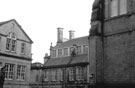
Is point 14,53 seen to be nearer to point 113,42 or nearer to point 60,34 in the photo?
point 113,42


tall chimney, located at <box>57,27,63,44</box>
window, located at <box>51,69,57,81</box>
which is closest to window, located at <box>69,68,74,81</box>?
window, located at <box>51,69,57,81</box>

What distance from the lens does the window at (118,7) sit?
20.1 m

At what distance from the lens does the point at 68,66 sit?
42781 mm

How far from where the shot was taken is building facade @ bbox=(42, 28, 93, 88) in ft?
131

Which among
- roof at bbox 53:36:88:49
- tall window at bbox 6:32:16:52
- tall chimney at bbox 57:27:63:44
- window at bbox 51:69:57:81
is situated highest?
tall chimney at bbox 57:27:63:44

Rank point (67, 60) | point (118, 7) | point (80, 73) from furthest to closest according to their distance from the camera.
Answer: point (67, 60), point (80, 73), point (118, 7)

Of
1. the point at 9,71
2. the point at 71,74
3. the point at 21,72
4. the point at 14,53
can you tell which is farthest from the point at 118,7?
the point at 71,74

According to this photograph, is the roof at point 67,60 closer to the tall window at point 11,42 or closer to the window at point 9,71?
the tall window at point 11,42

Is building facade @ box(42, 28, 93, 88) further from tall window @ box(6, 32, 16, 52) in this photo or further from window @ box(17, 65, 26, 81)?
tall window @ box(6, 32, 16, 52)

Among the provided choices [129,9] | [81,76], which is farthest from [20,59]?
[129,9]

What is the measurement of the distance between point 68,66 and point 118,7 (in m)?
24.0

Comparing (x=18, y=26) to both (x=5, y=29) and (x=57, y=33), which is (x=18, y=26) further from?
(x=57, y=33)

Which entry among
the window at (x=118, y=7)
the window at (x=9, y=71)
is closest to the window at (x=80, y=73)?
the window at (x=9, y=71)

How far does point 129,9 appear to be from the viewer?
755 inches
